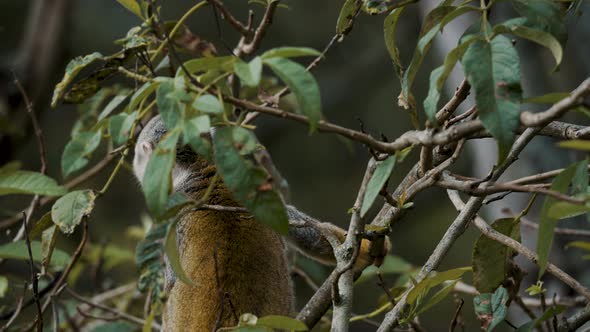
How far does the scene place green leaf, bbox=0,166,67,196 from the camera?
2.09 meters

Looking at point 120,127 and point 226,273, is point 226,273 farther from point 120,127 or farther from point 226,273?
point 120,127

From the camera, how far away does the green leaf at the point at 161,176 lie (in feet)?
4.23

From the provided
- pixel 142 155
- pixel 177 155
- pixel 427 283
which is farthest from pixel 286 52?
pixel 142 155

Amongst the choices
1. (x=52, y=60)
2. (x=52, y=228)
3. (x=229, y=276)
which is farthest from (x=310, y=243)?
(x=52, y=60)

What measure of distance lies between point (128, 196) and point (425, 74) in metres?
3.31

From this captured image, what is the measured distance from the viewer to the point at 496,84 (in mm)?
1230

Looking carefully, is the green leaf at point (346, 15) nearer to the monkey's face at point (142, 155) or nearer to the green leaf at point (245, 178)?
the green leaf at point (245, 178)

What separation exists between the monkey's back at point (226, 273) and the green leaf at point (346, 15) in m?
0.67

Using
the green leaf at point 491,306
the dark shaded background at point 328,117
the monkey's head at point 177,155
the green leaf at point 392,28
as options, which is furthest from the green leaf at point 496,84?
the dark shaded background at point 328,117

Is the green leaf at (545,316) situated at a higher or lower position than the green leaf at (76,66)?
lower

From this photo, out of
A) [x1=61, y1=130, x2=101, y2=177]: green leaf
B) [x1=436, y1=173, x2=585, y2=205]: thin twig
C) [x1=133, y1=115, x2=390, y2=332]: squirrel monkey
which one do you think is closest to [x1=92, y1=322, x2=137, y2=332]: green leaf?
[x1=133, y1=115, x2=390, y2=332]: squirrel monkey

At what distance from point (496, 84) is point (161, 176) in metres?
0.56

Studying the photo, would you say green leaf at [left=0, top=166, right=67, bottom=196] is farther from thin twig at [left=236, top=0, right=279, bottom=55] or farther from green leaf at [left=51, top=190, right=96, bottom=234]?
thin twig at [left=236, top=0, right=279, bottom=55]

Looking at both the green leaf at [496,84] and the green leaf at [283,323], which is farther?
the green leaf at [283,323]
